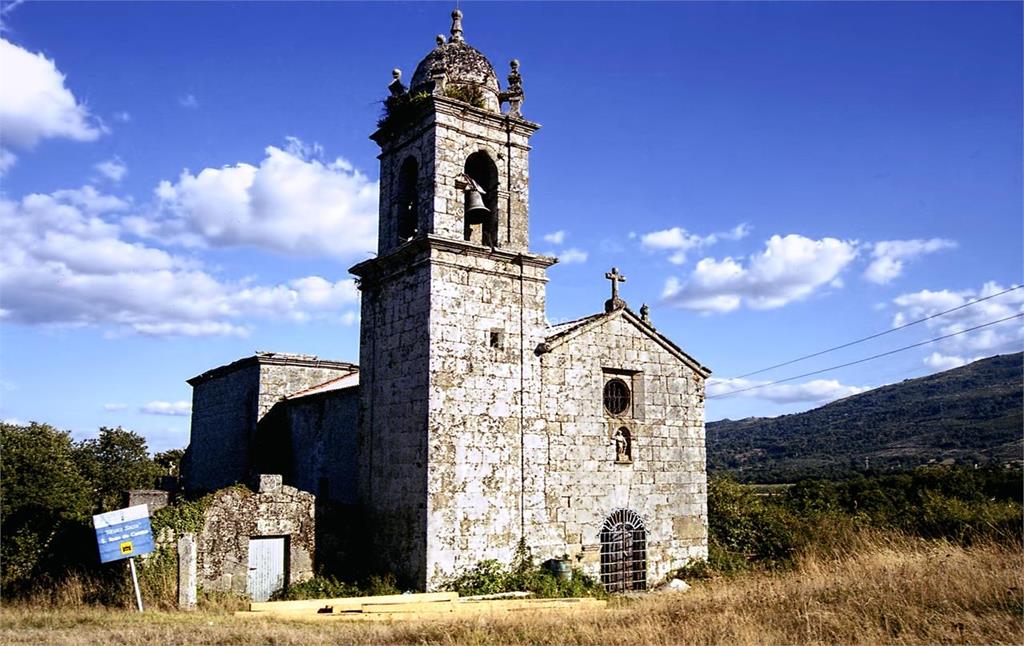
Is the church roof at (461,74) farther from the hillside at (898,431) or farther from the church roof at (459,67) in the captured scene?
the hillside at (898,431)

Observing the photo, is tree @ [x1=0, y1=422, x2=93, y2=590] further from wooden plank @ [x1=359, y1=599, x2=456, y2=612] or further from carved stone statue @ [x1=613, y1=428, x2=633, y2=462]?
carved stone statue @ [x1=613, y1=428, x2=633, y2=462]

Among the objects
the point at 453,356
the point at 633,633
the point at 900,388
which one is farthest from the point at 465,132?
the point at 900,388

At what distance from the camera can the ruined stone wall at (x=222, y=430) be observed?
24709mm

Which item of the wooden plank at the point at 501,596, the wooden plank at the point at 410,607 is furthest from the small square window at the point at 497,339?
the wooden plank at the point at 410,607

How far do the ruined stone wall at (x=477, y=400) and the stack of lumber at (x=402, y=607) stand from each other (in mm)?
1250

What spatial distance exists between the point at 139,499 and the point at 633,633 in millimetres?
11876

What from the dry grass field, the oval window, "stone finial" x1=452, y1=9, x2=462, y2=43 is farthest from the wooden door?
"stone finial" x1=452, y1=9, x2=462, y2=43

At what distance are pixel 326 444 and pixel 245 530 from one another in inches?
204

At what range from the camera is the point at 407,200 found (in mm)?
18547

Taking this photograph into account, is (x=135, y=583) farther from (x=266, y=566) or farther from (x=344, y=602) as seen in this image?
(x=344, y=602)

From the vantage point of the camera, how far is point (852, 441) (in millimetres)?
96312

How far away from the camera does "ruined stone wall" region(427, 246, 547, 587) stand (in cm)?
1588

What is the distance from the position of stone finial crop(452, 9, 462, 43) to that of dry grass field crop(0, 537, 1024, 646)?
13.3 meters

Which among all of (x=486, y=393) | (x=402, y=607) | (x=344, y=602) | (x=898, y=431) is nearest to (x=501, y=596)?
(x=402, y=607)
